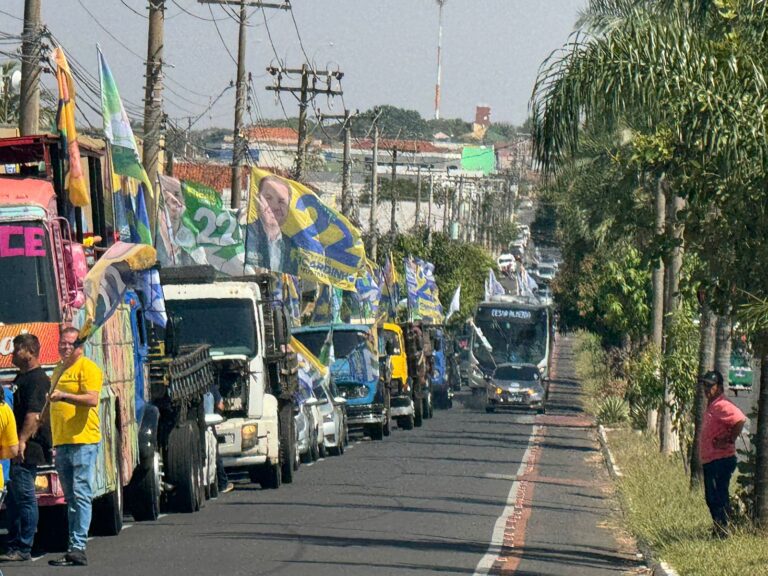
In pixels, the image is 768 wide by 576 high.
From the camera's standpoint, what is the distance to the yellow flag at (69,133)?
1487 cm

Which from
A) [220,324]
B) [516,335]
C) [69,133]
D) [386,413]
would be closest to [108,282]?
[69,133]

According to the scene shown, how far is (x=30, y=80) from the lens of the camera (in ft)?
66.4

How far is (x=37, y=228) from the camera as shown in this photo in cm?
1375

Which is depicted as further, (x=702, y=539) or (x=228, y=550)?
(x=702, y=539)

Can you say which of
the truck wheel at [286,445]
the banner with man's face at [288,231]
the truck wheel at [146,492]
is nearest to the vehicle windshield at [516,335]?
the banner with man's face at [288,231]

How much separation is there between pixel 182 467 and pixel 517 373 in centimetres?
3844

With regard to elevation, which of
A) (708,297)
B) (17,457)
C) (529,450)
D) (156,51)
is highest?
(156,51)

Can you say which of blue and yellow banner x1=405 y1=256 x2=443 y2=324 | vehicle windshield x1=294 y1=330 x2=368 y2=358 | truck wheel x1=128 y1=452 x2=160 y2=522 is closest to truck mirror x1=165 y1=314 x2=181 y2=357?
truck wheel x1=128 y1=452 x2=160 y2=522

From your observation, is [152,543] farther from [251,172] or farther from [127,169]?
[251,172]

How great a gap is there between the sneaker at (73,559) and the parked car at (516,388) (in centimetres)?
4204

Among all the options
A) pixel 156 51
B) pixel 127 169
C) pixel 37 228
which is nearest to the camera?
pixel 37 228

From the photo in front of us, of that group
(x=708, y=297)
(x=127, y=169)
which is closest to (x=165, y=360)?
(x=127, y=169)

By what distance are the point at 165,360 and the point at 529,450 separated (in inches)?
695

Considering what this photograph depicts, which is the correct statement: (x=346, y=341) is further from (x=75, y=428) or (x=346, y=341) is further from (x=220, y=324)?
(x=75, y=428)
